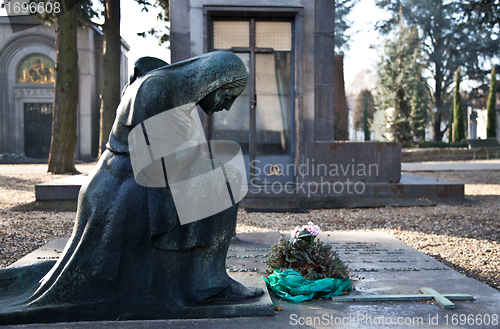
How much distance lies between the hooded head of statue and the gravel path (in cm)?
276

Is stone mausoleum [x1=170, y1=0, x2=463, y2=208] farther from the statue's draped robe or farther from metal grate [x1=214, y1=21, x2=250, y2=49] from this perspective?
the statue's draped robe

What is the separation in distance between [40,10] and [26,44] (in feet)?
38.7

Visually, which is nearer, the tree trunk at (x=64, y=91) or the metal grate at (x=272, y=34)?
the metal grate at (x=272, y=34)

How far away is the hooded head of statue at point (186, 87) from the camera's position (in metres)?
2.37

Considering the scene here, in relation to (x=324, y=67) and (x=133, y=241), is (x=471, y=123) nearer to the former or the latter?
(x=324, y=67)

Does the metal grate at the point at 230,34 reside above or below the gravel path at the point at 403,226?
above

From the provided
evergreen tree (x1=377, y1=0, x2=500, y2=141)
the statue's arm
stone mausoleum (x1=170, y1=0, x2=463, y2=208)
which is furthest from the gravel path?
evergreen tree (x1=377, y1=0, x2=500, y2=141)

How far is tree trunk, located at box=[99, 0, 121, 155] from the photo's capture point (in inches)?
496

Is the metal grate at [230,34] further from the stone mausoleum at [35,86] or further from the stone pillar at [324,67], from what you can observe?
the stone mausoleum at [35,86]

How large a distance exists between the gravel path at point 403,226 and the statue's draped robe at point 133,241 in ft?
7.32

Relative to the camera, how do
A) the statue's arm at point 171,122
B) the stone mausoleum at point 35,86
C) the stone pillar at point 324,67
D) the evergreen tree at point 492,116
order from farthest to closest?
the evergreen tree at point 492,116 → the stone mausoleum at point 35,86 → the stone pillar at point 324,67 → the statue's arm at point 171,122

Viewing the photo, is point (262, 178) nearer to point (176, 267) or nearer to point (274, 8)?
point (274, 8)

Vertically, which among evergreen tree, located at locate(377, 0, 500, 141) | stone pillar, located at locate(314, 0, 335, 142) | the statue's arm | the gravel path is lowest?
the gravel path

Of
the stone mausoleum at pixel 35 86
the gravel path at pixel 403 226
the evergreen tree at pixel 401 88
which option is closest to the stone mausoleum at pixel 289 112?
the gravel path at pixel 403 226
